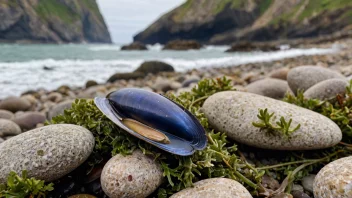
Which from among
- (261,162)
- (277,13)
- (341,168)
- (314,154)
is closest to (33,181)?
(261,162)

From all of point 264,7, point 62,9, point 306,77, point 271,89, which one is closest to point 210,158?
point 306,77

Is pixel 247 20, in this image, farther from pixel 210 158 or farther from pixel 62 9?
pixel 210 158

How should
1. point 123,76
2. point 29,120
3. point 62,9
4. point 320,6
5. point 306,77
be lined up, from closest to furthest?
1. point 306,77
2. point 29,120
3. point 123,76
4. point 320,6
5. point 62,9

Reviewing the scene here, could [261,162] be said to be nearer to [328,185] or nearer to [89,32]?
[328,185]

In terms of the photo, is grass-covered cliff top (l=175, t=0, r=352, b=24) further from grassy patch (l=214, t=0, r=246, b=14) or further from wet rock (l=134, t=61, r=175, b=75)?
wet rock (l=134, t=61, r=175, b=75)

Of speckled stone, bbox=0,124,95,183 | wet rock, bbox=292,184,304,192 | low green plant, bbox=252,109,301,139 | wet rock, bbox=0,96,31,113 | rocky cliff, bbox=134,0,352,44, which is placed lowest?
rocky cliff, bbox=134,0,352,44

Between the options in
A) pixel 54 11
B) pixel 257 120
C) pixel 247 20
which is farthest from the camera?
pixel 54 11

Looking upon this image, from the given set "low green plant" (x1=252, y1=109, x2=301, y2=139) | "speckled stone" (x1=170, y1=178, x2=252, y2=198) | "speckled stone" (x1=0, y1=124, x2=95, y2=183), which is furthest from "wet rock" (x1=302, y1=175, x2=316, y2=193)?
"speckled stone" (x1=0, y1=124, x2=95, y2=183)
